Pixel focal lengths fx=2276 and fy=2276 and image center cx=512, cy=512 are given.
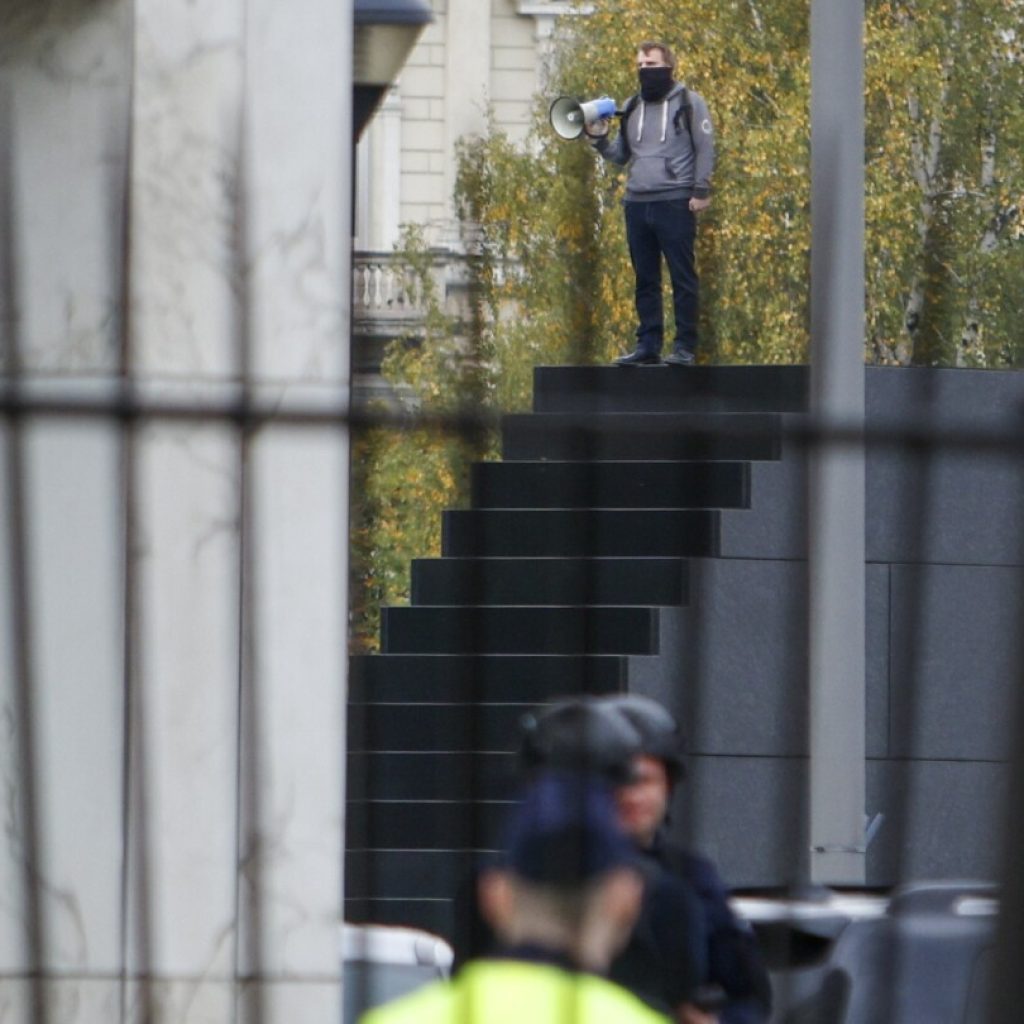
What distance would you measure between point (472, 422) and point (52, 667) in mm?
612

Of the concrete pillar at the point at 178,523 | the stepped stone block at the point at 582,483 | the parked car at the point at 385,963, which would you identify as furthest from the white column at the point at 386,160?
the stepped stone block at the point at 582,483

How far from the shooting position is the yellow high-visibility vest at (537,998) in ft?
6.05

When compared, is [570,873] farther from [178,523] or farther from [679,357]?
[679,357]

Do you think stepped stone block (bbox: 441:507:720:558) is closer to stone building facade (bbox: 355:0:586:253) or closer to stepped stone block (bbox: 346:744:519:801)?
stepped stone block (bbox: 346:744:519:801)

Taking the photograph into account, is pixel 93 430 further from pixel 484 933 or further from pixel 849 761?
pixel 849 761

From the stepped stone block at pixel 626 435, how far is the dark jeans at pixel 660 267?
17.7 ft

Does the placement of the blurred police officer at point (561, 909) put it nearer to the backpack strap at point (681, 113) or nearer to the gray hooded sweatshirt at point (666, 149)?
the gray hooded sweatshirt at point (666, 149)

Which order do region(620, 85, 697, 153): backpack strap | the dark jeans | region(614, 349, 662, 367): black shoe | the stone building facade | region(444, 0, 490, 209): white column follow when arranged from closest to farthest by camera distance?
the dark jeans → region(620, 85, 697, 153): backpack strap → region(614, 349, 662, 367): black shoe → the stone building facade → region(444, 0, 490, 209): white column

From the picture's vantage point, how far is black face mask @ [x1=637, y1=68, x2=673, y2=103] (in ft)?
29.7

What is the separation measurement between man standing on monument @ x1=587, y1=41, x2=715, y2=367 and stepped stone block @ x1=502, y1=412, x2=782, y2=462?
5.40m

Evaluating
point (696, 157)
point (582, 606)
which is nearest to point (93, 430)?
point (582, 606)

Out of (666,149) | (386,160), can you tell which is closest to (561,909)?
(666,149)

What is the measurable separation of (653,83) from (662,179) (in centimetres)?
91

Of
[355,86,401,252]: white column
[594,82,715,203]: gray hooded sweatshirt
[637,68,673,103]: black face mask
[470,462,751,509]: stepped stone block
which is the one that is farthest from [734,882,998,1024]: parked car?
[355,86,401,252]: white column
